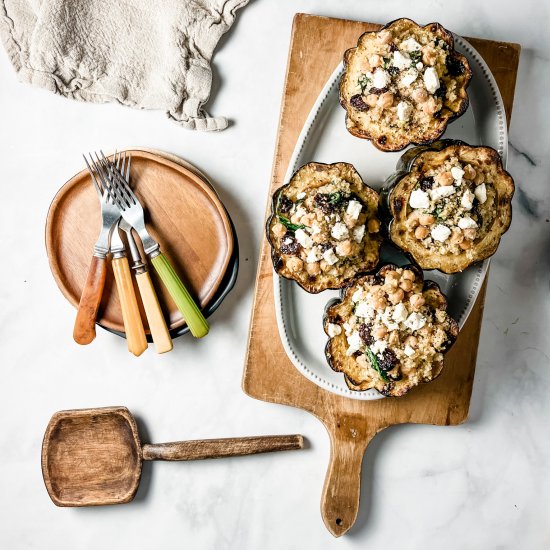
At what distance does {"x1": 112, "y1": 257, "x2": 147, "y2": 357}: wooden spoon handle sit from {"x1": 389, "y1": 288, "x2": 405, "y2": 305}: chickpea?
860mm

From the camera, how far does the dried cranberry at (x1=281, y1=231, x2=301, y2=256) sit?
1.91 m

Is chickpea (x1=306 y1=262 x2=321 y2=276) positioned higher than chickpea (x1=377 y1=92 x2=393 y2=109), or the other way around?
chickpea (x1=377 y1=92 x2=393 y2=109)

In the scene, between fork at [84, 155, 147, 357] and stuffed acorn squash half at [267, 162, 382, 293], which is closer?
stuffed acorn squash half at [267, 162, 382, 293]

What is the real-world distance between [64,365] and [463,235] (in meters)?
1.50

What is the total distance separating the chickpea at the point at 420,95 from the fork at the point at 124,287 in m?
1.04

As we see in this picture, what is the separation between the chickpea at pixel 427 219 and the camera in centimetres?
187

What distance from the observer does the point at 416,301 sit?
6.18 feet

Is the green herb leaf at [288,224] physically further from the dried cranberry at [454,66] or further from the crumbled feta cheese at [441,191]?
the dried cranberry at [454,66]

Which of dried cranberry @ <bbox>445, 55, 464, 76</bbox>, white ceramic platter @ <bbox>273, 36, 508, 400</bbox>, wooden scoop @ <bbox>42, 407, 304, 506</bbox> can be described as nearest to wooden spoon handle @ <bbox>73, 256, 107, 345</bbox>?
wooden scoop @ <bbox>42, 407, 304, 506</bbox>

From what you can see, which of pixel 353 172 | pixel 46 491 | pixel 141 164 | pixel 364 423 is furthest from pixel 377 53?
pixel 46 491

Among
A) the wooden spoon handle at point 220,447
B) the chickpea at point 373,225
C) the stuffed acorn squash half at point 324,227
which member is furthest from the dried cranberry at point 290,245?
the wooden spoon handle at point 220,447

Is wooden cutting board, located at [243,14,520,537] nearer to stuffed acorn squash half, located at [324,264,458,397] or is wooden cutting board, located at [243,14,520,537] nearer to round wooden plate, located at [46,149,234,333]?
round wooden plate, located at [46,149,234,333]

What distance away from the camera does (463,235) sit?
1.88 metres

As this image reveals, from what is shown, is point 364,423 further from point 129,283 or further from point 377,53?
point 377,53
